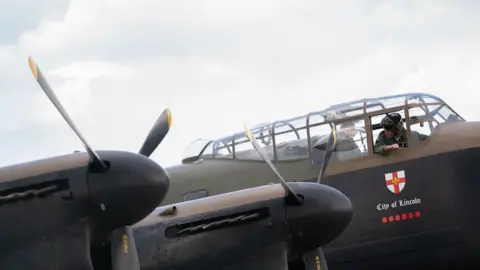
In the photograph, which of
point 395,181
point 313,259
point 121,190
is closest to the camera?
point 121,190

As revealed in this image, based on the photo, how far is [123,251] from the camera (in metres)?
8.27

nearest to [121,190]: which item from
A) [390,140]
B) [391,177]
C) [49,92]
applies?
[49,92]

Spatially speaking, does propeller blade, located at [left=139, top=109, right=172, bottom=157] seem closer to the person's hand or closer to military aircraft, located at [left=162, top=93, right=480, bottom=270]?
military aircraft, located at [left=162, top=93, right=480, bottom=270]

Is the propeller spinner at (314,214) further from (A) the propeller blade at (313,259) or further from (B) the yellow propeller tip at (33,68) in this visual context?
(B) the yellow propeller tip at (33,68)

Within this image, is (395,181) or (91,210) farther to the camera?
(395,181)

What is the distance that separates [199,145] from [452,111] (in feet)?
15.7

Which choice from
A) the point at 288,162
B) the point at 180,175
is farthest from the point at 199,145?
the point at 288,162

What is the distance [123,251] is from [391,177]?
5384 millimetres

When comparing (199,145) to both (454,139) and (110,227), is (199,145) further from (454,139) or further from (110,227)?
(110,227)

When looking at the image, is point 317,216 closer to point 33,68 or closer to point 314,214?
point 314,214

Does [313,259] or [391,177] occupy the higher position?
[313,259]

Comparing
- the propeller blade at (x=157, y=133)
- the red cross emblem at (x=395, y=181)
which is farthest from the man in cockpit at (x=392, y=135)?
the propeller blade at (x=157, y=133)

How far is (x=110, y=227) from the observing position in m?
8.14

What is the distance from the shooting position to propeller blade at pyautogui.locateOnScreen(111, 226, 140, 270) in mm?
8219
